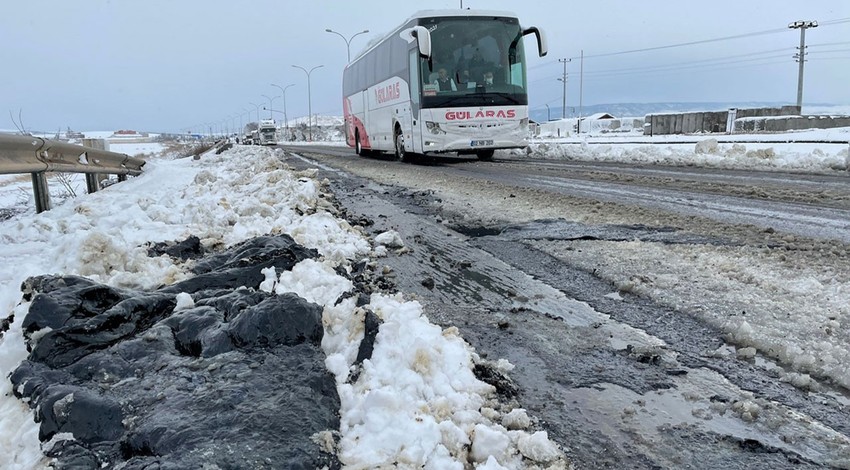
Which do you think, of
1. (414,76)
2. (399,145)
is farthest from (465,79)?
(399,145)

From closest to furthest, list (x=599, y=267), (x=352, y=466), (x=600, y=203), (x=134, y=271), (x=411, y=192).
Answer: (x=352, y=466) < (x=134, y=271) < (x=599, y=267) < (x=600, y=203) < (x=411, y=192)

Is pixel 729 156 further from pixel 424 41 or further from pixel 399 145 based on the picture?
pixel 399 145

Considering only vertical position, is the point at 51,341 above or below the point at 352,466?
above

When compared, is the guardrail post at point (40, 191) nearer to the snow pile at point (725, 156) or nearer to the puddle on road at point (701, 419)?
the puddle on road at point (701, 419)

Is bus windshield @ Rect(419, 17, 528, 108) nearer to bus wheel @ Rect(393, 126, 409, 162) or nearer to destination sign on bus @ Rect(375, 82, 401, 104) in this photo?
destination sign on bus @ Rect(375, 82, 401, 104)

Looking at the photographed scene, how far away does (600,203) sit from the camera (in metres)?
7.08

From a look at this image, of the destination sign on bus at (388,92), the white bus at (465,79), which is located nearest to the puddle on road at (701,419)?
the white bus at (465,79)

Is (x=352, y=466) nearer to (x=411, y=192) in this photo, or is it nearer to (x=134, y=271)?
(x=134, y=271)

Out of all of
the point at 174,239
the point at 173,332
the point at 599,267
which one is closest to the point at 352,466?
the point at 173,332

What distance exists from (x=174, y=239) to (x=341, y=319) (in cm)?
270

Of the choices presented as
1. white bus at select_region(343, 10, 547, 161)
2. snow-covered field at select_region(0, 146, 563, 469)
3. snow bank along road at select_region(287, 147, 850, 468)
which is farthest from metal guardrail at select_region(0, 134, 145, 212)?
white bus at select_region(343, 10, 547, 161)

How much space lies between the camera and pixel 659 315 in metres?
3.19

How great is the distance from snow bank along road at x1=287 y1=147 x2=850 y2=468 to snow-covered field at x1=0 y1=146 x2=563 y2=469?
0.94ft

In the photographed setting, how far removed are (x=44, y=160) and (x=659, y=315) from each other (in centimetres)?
642
